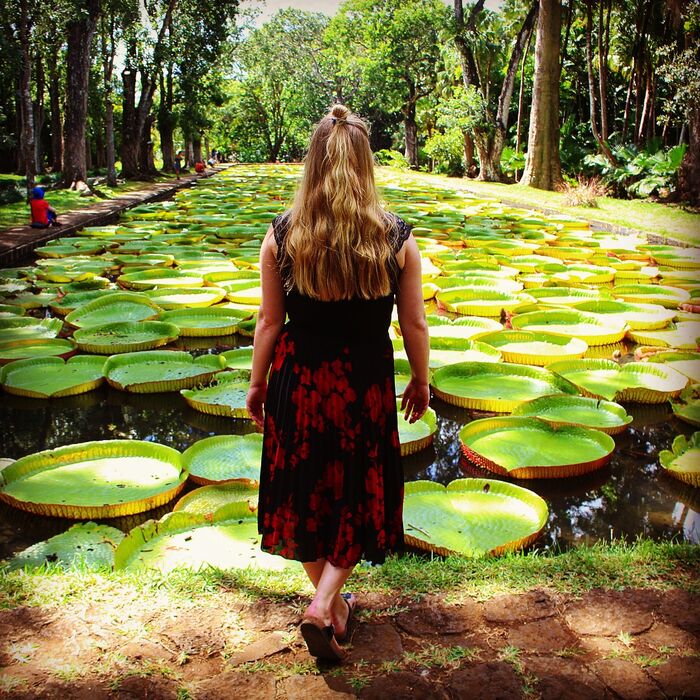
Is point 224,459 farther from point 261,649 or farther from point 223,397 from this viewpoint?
point 261,649

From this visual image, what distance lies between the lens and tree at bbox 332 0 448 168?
27.6 m

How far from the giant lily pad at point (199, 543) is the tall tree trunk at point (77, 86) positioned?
13.6 m

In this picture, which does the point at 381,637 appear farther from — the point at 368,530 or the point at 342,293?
the point at 342,293

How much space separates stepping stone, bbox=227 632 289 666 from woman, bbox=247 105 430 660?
152 mm

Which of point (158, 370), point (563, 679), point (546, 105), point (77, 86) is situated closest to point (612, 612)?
point (563, 679)

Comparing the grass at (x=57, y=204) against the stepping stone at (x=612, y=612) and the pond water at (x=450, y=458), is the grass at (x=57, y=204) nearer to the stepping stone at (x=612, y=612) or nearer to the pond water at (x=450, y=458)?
the pond water at (x=450, y=458)

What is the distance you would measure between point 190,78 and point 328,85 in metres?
22.1

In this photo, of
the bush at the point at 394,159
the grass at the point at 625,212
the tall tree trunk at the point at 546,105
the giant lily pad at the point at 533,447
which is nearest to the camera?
the giant lily pad at the point at 533,447

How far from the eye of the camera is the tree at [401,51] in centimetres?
2764

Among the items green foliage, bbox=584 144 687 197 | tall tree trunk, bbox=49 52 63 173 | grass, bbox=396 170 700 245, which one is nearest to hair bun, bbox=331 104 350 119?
grass, bbox=396 170 700 245

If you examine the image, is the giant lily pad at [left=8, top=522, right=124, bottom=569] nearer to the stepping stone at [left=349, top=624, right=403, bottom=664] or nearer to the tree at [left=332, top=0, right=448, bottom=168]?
the stepping stone at [left=349, top=624, right=403, bottom=664]

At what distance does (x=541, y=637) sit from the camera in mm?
1850

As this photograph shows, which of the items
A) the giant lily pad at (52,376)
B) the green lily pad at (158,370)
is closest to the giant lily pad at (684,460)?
the green lily pad at (158,370)

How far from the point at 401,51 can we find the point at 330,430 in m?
29.2
